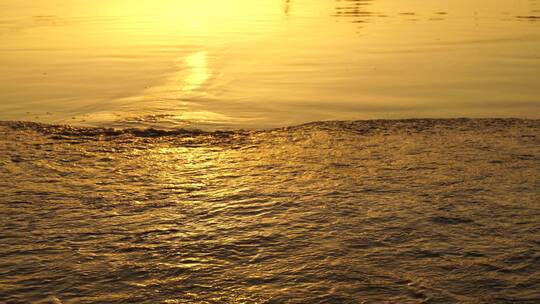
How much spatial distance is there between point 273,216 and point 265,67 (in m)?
5.72

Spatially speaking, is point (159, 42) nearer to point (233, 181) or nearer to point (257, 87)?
point (257, 87)

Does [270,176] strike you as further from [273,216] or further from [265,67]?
[265,67]

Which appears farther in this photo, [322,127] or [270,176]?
[322,127]

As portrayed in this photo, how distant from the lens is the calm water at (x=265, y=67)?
693 centimetres

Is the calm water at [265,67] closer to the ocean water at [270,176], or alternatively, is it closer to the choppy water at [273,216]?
the ocean water at [270,176]

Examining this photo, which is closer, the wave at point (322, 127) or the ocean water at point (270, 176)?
the ocean water at point (270, 176)

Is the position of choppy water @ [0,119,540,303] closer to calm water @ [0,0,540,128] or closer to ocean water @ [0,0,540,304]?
ocean water @ [0,0,540,304]

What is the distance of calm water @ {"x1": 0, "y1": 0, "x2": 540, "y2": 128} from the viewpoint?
22.7ft

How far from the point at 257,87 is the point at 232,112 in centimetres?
134

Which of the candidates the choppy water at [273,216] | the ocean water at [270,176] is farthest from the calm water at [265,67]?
the choppy water at [273,216]

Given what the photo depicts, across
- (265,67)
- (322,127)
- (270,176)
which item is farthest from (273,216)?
(265,67)

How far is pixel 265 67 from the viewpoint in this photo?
31.0 feet

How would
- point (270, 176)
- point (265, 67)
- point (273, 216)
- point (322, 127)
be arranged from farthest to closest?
point (265, 67), point (322, 127), point (270, 176), point (273, 216)

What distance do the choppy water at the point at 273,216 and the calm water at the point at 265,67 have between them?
42.6 inches
